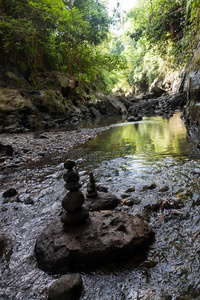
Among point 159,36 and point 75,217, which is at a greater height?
point 159,36

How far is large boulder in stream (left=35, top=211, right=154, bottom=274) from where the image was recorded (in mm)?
1585

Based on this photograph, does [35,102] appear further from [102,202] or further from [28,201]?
[102,202]

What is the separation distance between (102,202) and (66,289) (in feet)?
4.17

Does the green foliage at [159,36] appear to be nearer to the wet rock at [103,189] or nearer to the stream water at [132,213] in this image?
the stream water at [132,213]

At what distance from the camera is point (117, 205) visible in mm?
2508

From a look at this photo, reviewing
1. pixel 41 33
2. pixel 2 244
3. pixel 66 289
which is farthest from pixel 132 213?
pixel 41 33

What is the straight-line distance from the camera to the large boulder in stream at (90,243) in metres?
1.58

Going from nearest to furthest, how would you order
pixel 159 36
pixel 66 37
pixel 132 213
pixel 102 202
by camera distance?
pixel 132 213 → pixel 102 202 → pixel 66 37 → pixel 159 36

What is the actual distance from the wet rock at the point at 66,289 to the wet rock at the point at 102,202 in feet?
3.61

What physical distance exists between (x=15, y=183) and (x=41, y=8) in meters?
11.0

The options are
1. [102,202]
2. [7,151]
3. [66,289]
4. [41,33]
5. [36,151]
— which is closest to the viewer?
[66,289]

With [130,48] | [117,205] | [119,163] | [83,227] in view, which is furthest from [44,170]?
[130,48]

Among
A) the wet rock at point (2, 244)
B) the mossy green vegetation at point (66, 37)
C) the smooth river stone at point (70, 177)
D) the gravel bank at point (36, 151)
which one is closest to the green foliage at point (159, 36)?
the mossy green vegetation at point (66, 37)

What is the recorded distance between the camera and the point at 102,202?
2.49m
